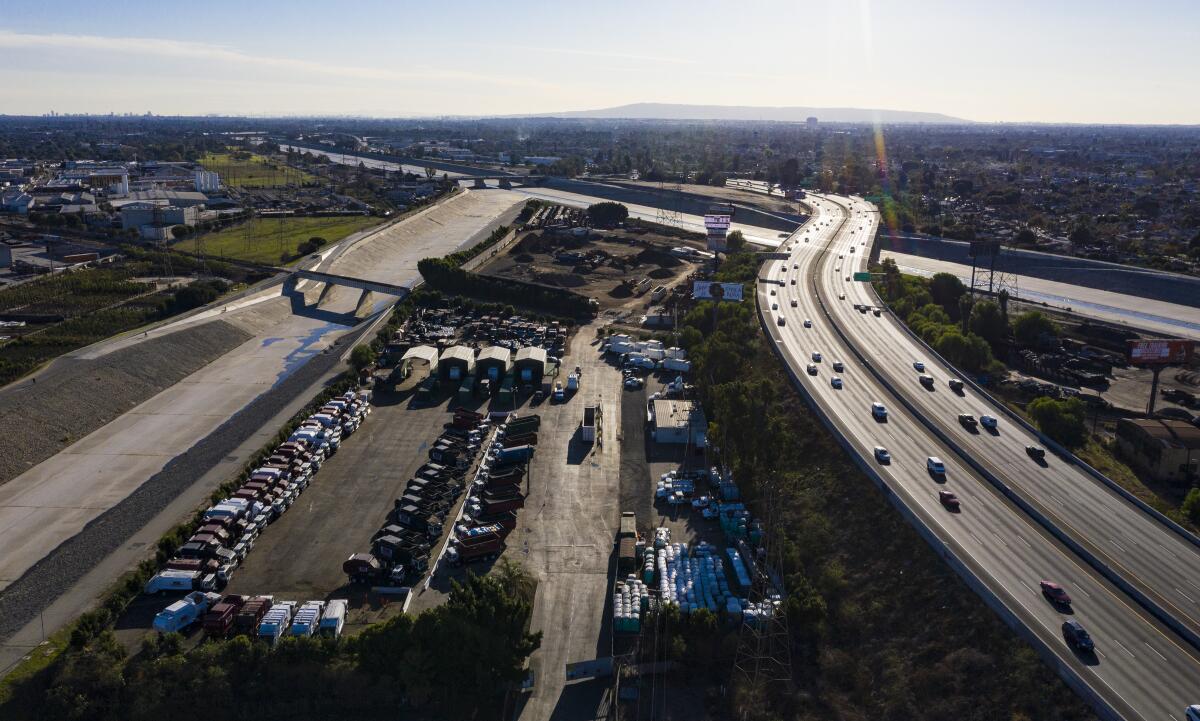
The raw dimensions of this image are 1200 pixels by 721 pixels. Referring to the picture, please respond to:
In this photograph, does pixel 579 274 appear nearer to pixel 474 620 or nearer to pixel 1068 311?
pixel 1068 311

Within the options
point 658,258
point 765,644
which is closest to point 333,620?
point 765,644

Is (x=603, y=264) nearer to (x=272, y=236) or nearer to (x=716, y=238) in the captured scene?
(x=716, y=238)

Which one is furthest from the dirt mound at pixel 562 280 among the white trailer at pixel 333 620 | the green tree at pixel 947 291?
the white trailer at pixel 333 620

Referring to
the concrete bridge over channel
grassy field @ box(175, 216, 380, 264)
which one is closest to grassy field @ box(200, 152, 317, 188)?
grassy field @ box(175, 216, 380, 264)

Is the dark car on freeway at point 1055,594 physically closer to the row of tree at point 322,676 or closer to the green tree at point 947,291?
the row of tree at point 322,676

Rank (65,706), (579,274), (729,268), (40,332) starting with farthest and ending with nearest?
(579,274) < (729,268) < (40,332) < (65,706)

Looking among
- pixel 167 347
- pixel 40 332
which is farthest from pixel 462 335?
pixel 40 332
